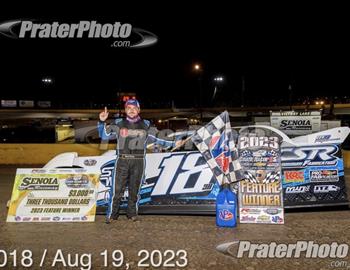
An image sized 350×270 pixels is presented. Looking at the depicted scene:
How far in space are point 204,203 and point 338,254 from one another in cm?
203

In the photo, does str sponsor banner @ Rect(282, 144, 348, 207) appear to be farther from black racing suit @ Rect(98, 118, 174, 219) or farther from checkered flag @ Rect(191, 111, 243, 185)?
black racing suit @ Rect(98, 118, 174, 219)

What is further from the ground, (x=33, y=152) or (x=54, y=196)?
(x=33, y=152)

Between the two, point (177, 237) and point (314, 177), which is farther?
point (314, 177)

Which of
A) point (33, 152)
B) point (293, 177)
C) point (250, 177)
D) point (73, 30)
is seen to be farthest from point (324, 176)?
point (73, 30)

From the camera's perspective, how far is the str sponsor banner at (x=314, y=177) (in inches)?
230

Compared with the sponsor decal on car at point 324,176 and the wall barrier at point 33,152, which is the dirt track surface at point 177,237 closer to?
the sponsor decal on car at point 324,176

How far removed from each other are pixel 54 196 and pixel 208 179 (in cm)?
233

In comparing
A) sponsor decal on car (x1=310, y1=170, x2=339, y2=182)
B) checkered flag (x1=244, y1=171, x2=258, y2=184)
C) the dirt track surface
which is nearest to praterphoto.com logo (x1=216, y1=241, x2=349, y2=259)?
the dirt track surface

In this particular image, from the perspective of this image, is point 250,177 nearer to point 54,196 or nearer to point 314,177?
point 314,177

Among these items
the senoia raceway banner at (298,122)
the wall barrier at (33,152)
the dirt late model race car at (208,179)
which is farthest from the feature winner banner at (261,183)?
the senoia raceway banner at (298,122)

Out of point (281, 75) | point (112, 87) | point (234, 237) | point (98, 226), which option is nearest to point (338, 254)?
point (234, 237)

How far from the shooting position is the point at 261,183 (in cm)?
560

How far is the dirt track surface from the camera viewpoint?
14.2ft

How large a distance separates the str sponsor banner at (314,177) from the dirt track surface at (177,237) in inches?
10.8
